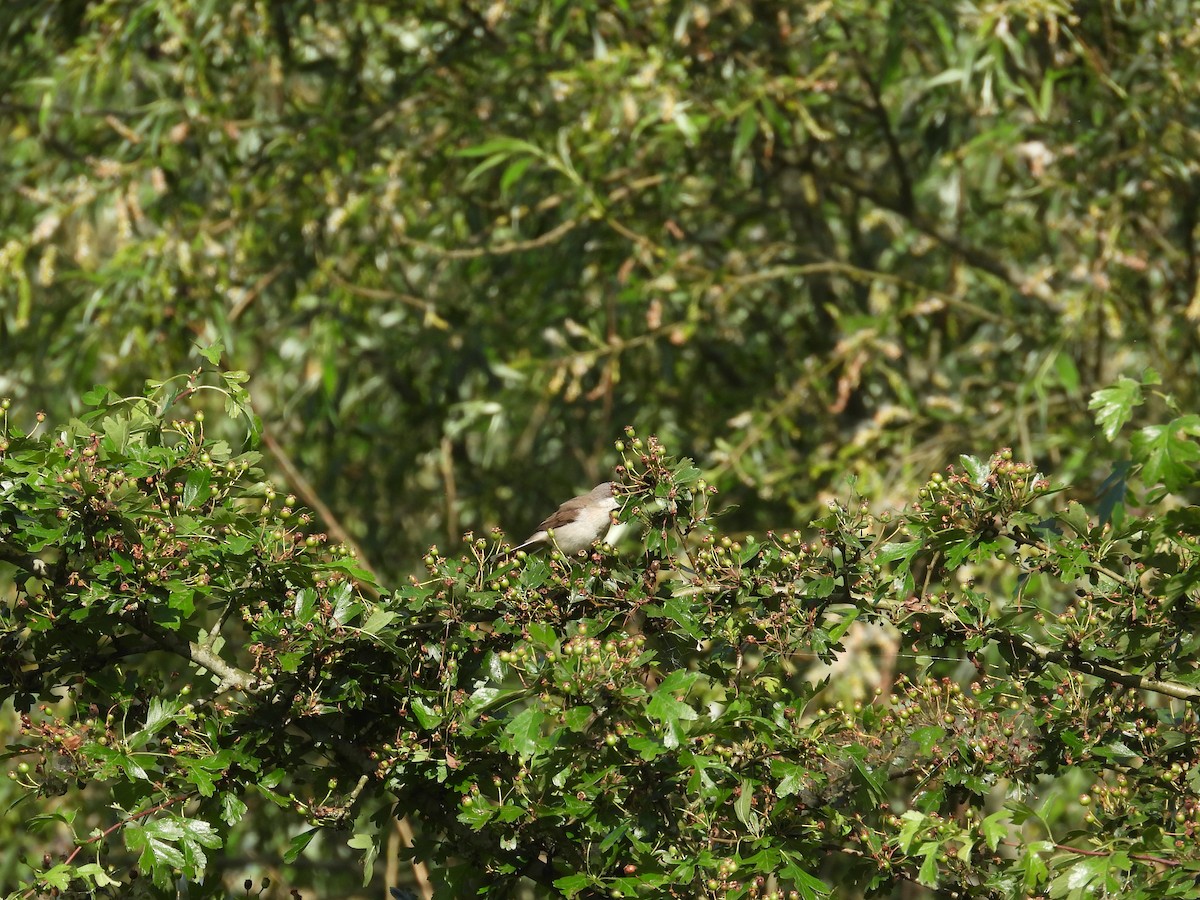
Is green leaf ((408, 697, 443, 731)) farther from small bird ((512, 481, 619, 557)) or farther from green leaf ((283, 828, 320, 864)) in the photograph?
small bird ((512, 481, 619, 557))

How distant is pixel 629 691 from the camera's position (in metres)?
2.34

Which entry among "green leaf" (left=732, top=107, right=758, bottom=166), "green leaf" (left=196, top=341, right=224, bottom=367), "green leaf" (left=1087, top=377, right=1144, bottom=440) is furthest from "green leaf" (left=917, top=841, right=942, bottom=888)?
"green leaf" (left=732, top=107, right=758, bottom=166)

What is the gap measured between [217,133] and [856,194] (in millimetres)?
2843

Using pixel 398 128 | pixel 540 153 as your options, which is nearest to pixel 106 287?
pixel 398 128

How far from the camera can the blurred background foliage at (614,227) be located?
554 centimetres

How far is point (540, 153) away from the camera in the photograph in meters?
5.32

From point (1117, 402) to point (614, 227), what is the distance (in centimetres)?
336

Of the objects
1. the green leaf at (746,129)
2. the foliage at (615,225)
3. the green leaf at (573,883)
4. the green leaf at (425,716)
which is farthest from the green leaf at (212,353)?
the green leaf at (746,129)

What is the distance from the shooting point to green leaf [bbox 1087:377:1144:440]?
244 cm

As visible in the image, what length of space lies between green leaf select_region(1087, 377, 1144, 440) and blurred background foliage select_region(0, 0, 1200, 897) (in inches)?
103

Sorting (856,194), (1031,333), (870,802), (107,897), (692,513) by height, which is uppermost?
(692,513)

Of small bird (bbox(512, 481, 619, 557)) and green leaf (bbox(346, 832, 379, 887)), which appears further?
small bird (bbox(512, 481, 619, 557))

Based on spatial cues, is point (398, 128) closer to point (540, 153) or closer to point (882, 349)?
point (540, 153)

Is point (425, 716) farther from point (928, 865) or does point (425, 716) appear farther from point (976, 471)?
point (976, 471)
